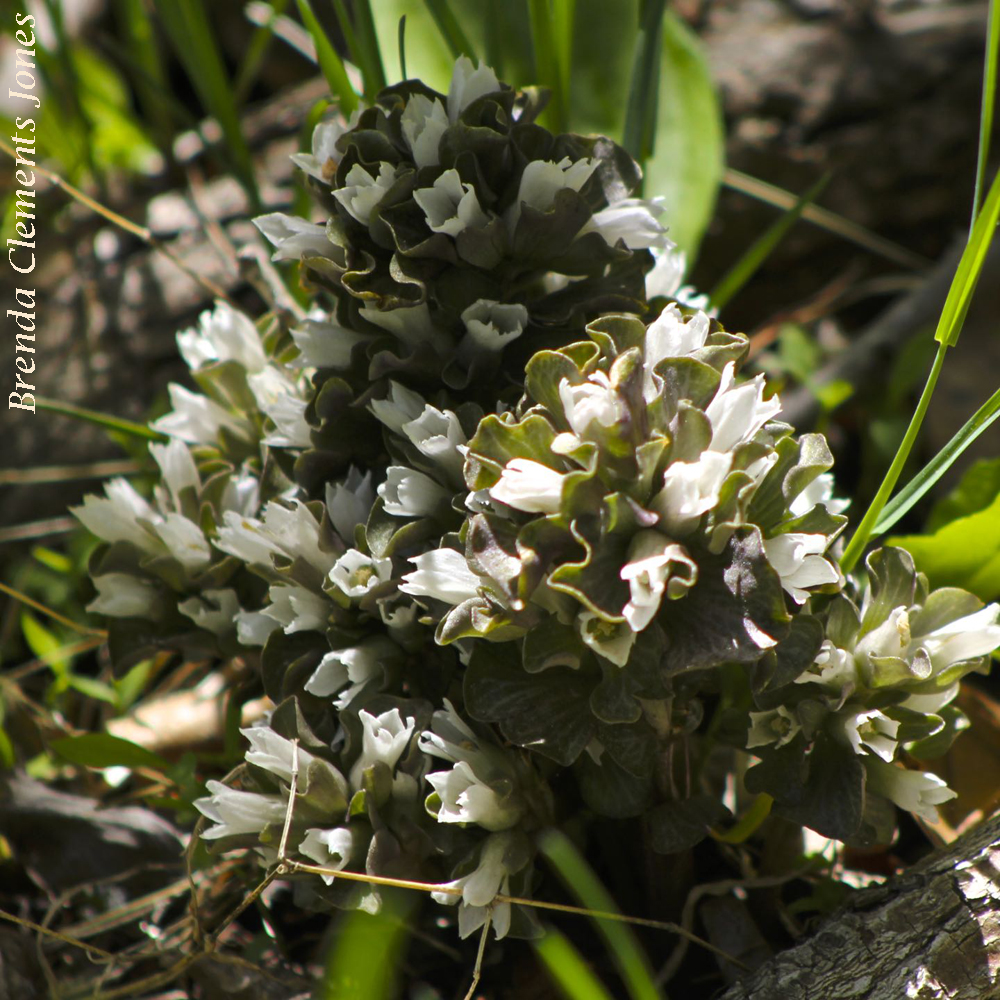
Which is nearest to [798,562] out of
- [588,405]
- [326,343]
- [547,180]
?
[588,405]

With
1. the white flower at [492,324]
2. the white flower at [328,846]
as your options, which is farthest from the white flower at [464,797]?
the white flower at [492,324]

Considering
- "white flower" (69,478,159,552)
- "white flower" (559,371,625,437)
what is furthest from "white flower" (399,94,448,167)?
"white flower" (69,478,159,552)

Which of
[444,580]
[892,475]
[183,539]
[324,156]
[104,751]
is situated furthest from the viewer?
[104,751]

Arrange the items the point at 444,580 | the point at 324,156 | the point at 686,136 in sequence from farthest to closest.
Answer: the point at 686,136 → the point at 324,156 → the point at 444,580

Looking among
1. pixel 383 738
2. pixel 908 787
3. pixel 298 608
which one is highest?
pixel 298 608

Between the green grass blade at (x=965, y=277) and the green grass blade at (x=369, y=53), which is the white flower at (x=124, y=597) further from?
the green grass blade at (x=965, y=277)

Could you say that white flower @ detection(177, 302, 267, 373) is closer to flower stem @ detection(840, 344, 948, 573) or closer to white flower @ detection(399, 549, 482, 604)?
white flower @ detection(399, 549, 482, 604)

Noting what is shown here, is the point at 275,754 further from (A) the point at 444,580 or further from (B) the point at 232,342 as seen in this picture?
(B) the point at 232,342
